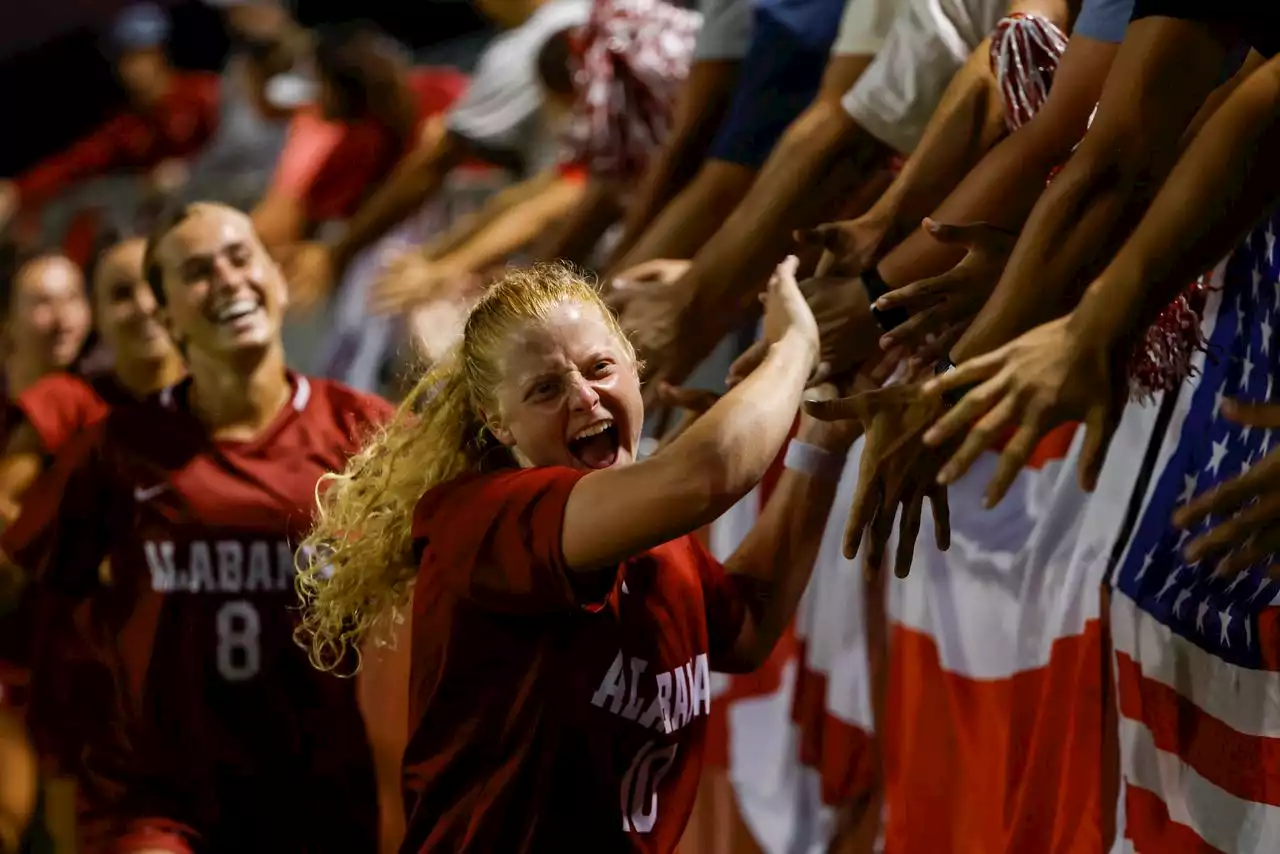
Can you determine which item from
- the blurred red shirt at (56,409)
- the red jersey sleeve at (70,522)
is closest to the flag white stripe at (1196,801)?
the red jersey sleeve at (70,522)

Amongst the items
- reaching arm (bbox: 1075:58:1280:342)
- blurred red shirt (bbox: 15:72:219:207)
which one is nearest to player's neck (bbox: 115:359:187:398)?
reaching arm (bbox: 1075:58:1280:342)

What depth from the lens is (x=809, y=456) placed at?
5.19 ft

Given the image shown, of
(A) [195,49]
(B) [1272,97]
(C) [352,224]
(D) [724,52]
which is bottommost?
(A) [195,49]

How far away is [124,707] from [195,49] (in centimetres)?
368

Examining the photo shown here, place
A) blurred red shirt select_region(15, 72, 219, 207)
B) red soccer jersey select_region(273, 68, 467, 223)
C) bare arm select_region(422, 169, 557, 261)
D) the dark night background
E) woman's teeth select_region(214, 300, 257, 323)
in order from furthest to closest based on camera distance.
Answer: the dark night background → blurred red shirt select_region(15, 72, 219, 207) → red soccer jersey select_region(273, 68, 467, 223) → bare arm select_region(422, 169, 557, 261) → woman's teeth select_region(214, 300, 257, 323)

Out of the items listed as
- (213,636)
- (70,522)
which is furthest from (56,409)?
(213,636)

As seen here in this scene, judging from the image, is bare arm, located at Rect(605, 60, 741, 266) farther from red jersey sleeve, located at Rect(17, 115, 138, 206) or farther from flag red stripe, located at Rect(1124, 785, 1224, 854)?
red jersey sleeve, located at Rect(17, 115, 138, 206)

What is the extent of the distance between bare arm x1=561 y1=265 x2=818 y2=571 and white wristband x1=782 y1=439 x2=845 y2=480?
9.5 inches

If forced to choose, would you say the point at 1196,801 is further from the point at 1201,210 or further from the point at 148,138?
the point at 148,138

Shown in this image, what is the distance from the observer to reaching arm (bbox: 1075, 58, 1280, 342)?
1.26 m

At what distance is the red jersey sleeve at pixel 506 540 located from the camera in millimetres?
1317

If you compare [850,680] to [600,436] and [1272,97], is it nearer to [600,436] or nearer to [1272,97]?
[600,436]

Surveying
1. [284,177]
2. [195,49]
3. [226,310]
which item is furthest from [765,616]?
[195,49]

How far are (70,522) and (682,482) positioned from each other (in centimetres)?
113
